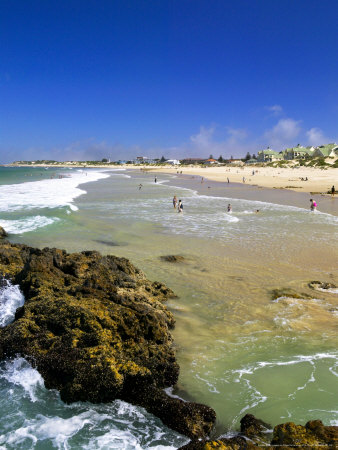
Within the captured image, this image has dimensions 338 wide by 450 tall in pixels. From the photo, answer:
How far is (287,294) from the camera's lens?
9.91 metres

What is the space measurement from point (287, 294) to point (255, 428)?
5698 millimetres

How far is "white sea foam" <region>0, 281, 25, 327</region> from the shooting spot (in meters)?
7.75

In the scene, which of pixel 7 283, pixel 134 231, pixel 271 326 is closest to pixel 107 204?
pixel 134 231

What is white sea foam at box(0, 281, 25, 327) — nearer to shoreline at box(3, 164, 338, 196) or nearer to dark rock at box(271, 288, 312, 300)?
dark rock at box(271, 288, 312, 300)

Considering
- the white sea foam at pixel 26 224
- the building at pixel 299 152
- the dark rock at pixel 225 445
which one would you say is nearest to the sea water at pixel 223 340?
the dark rock at pixel 225 445

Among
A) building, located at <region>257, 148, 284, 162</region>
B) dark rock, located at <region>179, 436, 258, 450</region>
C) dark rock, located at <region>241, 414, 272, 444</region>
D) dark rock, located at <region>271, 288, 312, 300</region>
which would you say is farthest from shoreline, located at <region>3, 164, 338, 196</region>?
building, located at <region>257, 148, 284, 162</region>

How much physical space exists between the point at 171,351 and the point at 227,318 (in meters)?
2.58

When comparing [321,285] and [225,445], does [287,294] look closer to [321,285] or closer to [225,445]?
[321,285]

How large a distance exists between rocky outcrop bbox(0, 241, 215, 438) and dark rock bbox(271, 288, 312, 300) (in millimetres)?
3729

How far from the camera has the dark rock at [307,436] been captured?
3.93 meters

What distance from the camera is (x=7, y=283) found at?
8.88 metres

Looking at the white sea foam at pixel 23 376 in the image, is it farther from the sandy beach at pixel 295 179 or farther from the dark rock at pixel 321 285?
the sandy beach at pixel 295 179

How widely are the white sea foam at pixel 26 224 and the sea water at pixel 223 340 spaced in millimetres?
1583

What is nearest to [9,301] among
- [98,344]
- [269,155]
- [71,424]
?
[98,344]
